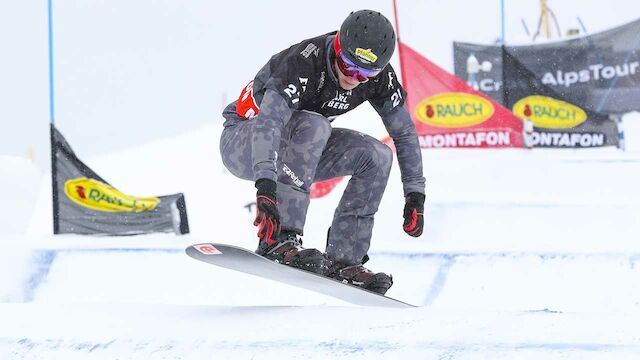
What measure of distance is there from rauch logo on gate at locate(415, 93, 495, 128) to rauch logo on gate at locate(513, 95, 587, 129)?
1272 mm

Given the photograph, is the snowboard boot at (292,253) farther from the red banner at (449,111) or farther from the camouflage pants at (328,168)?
the red banner at (449,111)

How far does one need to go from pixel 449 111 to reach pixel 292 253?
7848 millimetres

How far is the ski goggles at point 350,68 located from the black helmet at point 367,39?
0.08ft

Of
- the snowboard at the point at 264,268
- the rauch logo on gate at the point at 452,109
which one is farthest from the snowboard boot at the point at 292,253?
the rauch logo on gate at the point at 452,109

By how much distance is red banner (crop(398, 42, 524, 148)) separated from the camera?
10750 millimetres

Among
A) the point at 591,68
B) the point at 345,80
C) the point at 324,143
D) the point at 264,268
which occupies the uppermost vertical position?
the point at 591,68

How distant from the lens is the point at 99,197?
26.0ft

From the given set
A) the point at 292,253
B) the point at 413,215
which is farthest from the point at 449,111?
the point at 292,253

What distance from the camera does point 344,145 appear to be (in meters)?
3.65

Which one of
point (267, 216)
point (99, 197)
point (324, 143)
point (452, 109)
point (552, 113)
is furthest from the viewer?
point (552, 113)

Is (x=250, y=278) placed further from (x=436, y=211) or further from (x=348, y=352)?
(x=348, y=352)

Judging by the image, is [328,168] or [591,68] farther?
[591,68]

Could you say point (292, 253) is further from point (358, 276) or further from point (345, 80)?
point (345, 80)

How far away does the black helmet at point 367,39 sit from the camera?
130 inches
